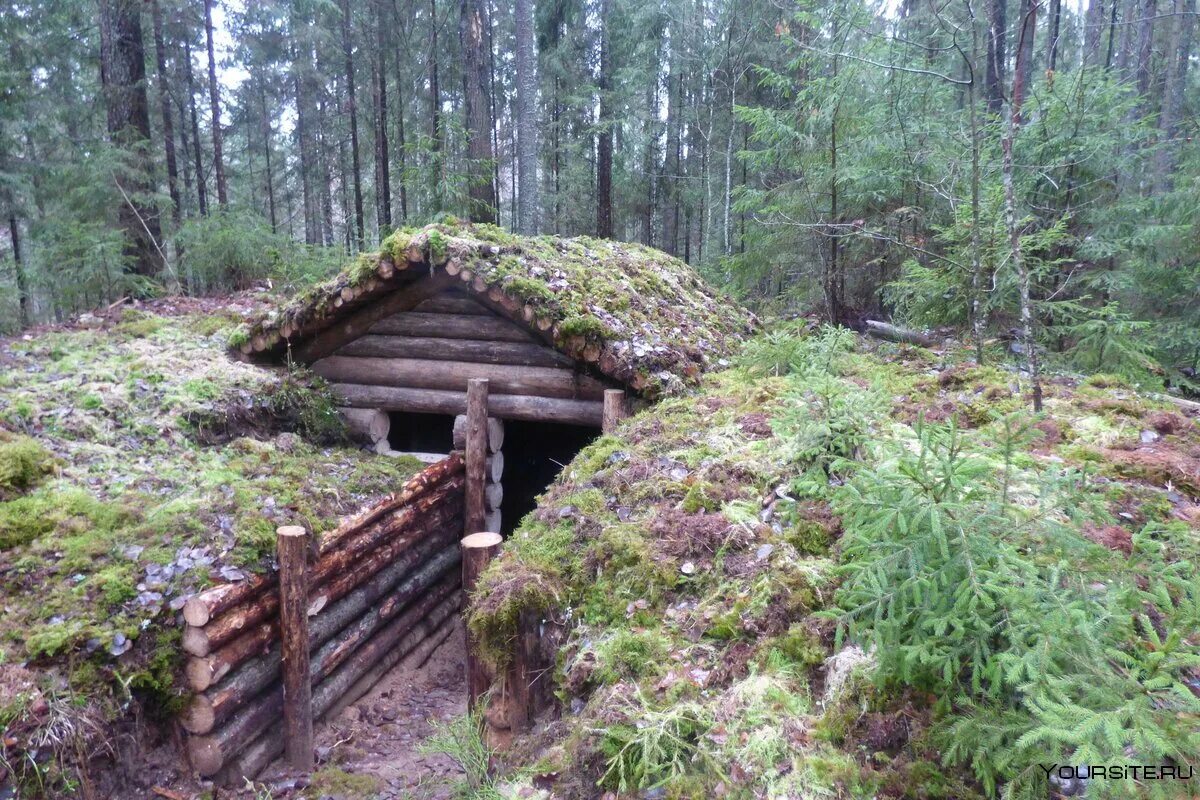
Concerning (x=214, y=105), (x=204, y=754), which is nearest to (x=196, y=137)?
(x=214, y=105)

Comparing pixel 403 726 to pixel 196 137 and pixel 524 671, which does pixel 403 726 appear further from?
pixel 196 137

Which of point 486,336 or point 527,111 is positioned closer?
point 486,336

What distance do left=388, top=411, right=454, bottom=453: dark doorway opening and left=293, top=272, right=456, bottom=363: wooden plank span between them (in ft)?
5.10

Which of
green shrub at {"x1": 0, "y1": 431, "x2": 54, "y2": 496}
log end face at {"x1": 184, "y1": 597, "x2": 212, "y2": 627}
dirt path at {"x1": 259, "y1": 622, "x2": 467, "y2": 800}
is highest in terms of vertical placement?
green shrub at {"x1": 0, "y1": 431, "x2": 54, "y2": 496}

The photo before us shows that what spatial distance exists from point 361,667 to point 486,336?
3.56 m

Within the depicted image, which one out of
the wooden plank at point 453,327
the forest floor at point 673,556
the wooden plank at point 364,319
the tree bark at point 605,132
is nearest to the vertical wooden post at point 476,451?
the wooden plank at point 453,327

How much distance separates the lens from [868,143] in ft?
28.5

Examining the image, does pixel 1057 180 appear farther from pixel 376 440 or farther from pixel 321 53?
pixel 321 53

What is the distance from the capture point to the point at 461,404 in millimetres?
7320

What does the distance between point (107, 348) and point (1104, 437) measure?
32.2ft

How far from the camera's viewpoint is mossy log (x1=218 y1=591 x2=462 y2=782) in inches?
178

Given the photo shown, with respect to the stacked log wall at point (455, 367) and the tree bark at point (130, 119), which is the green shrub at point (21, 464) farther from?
the tree bark at point (130, 119)

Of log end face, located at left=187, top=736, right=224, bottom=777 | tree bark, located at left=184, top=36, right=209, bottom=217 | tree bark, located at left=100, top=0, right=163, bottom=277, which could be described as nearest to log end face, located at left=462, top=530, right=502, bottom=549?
log end face, located at left=187, top=736, right=224, bottom=777

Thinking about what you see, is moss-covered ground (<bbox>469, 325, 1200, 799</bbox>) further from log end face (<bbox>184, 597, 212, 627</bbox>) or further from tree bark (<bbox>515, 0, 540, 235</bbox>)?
tree bark (<bbox>515, 0, 540, 235</bbox>)
